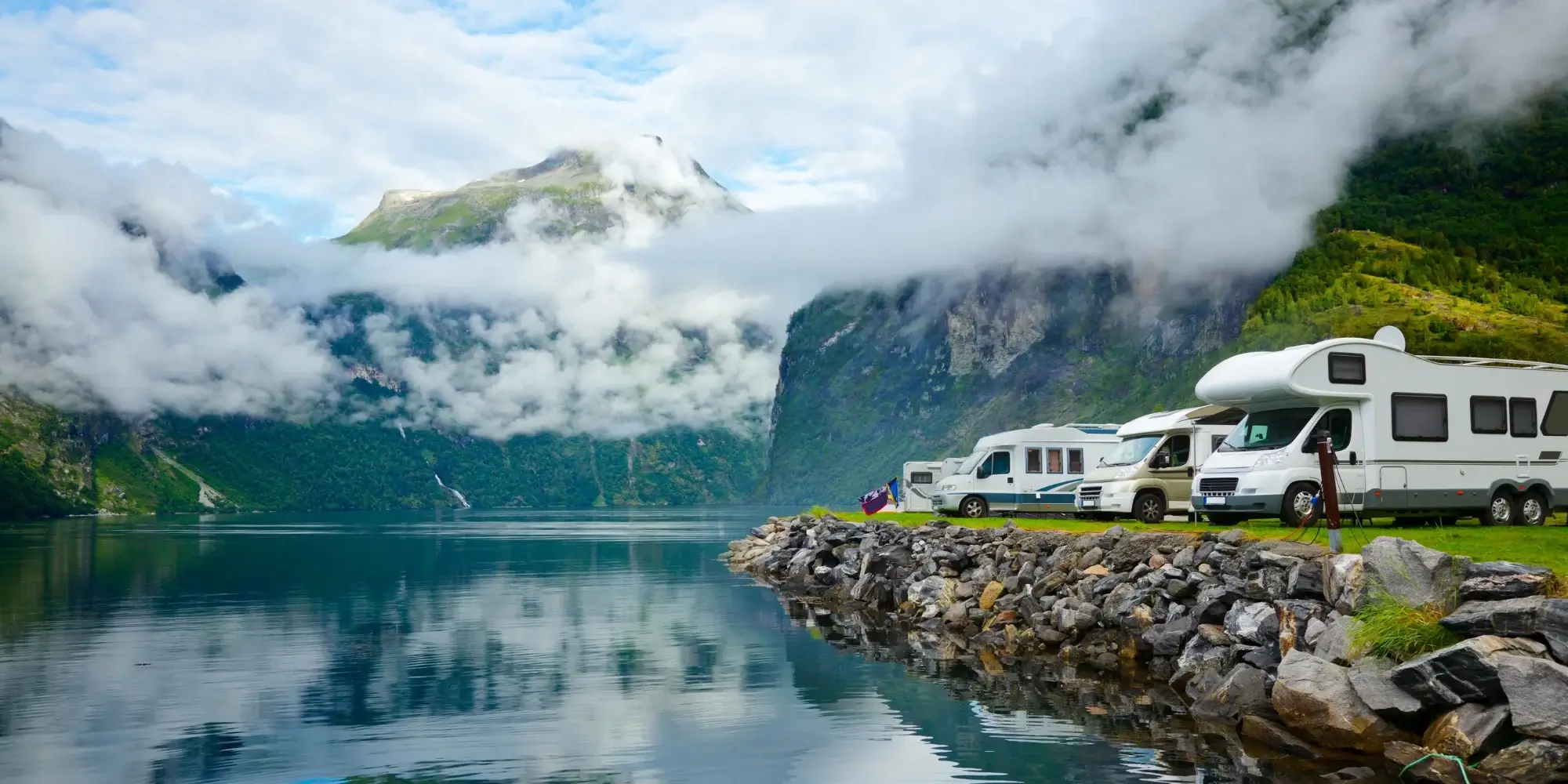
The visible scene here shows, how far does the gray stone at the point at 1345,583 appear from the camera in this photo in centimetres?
1731

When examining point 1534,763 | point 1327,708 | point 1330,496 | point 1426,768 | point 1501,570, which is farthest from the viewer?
point 1330,496

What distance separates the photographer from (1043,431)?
45156 mm

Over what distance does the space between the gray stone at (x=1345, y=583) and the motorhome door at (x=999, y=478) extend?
26164mm

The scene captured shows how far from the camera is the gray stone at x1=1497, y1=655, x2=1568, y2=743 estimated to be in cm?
1321

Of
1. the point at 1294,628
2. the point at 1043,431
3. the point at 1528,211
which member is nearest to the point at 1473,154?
the point at 1528,211

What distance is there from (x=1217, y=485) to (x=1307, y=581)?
8.01 metres

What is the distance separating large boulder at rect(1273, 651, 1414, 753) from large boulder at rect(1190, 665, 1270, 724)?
82 centimetres

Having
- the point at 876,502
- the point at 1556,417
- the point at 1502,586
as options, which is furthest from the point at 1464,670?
the point at 876,502

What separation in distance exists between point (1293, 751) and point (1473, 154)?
19237 cm

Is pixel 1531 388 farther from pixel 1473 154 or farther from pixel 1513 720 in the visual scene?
pixel 1473 154

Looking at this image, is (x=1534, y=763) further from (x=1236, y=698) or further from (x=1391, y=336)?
(x=1391, y=336)

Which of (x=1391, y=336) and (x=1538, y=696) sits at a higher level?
(x=1391, y=336)

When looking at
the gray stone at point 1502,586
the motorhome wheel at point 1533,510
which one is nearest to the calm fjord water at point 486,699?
the gray stone at point 1502,586

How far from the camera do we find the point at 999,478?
4531cm
